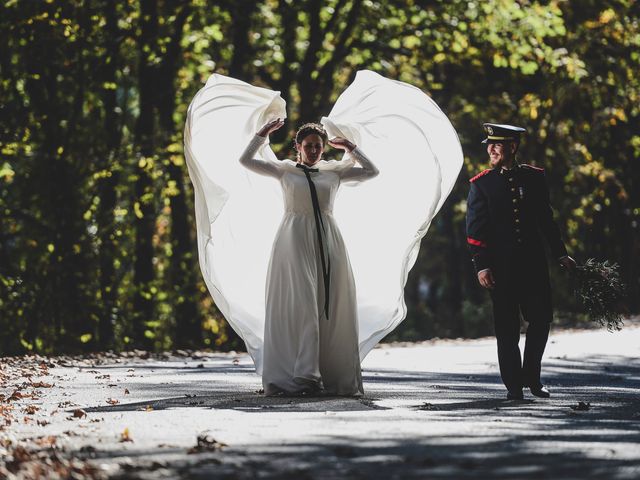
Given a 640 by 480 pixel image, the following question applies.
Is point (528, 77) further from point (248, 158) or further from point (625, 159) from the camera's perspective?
point (248, 158)

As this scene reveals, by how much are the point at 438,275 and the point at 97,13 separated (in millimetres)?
22827

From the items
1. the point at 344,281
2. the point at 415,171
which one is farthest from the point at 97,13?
the point at 344,281

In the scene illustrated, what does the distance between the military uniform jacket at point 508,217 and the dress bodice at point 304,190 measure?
125 cm

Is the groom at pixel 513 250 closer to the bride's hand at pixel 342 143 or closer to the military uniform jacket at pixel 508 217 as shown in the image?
the military uniform jacket at pixel 508 217

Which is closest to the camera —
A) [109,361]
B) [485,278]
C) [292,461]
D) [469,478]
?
[469,478]

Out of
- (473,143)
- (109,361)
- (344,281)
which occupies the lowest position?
(109,361)

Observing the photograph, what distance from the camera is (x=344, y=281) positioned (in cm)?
1095

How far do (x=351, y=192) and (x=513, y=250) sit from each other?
2.59m

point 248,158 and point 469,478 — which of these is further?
point 248,158

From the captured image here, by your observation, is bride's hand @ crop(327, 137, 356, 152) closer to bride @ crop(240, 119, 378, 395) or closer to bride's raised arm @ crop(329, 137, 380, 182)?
bride's raised arm @ crop(329, 137, 380, 182)

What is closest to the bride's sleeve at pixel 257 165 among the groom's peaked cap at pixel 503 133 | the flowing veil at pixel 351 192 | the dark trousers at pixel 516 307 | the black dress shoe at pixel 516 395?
the flowing veil at pixel 351 192

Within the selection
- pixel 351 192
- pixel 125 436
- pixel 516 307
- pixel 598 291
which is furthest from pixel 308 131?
pixel 125 436

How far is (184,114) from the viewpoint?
26.9 meters

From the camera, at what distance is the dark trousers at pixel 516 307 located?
1016 centimetres
